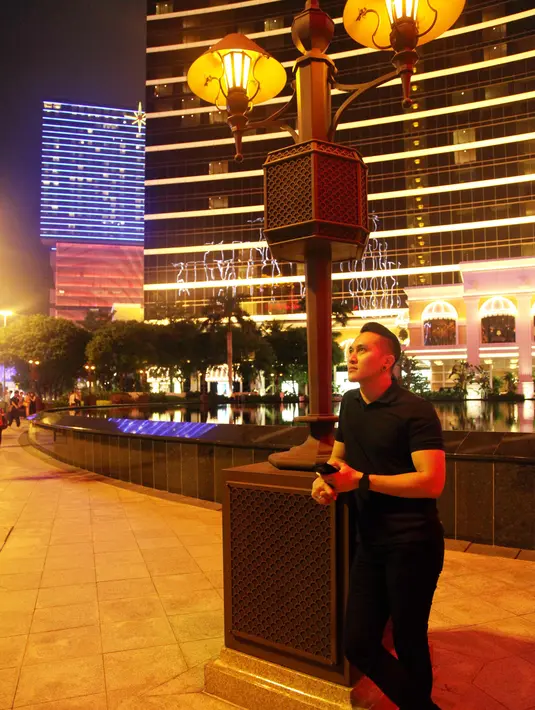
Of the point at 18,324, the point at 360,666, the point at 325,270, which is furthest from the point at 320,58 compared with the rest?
the point at 18,324

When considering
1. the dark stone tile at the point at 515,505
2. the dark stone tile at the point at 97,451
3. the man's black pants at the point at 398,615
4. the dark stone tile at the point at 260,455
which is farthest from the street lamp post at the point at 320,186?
the dark stone tile at the point at 97,451

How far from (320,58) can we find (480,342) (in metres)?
58.0

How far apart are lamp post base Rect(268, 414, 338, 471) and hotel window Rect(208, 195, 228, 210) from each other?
92961 millimetres

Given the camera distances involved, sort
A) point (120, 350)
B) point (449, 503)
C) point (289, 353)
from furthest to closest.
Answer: point (289, 353) → point (120, 350) → point (449, 503)

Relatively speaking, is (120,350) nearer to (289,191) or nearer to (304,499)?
(289,191)

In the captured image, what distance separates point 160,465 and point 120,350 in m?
39.1

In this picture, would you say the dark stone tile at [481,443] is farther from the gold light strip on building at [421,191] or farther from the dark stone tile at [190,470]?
the gold light strip on building at [421,191]

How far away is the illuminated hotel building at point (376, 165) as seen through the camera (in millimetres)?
82188

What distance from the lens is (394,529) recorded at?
2.50 metres

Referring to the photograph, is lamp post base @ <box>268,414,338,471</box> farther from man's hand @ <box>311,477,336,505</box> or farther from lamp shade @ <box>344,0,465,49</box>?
lamp shade @ <box>344,0,465,49</box>

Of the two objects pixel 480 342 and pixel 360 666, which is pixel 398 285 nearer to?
pixel 480 342

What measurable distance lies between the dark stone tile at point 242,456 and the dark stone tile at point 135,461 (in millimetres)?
2924

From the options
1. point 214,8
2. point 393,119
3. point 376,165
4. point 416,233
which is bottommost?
point 416,233

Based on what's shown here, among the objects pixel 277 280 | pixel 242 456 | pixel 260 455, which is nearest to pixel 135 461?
pixel 242 456
